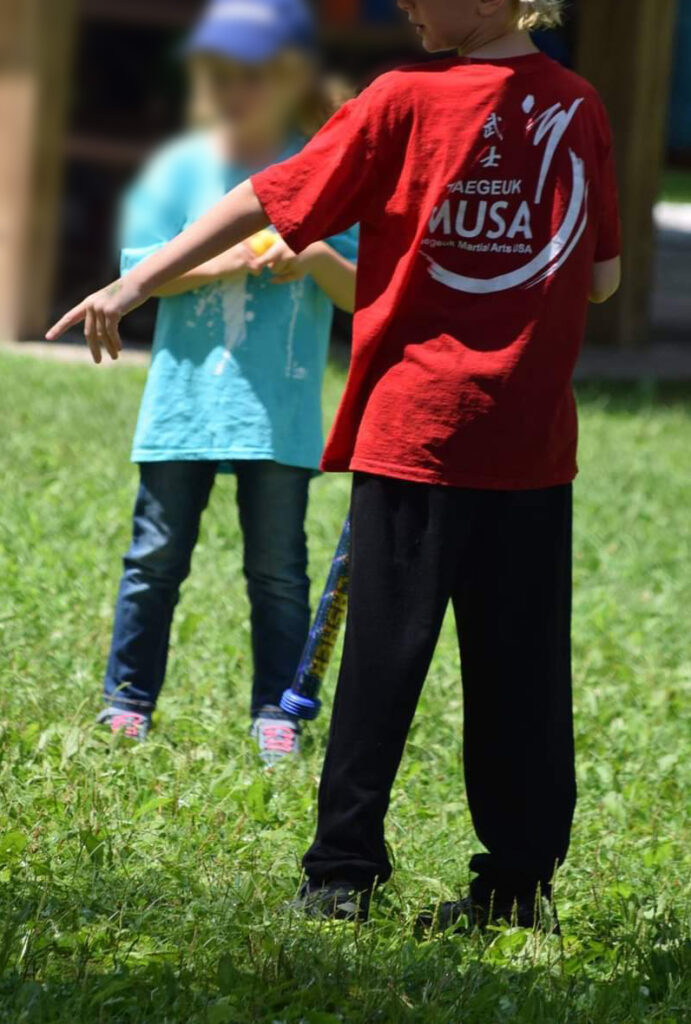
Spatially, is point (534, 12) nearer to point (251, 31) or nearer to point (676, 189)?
point (251, 31)

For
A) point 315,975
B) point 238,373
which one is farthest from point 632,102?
point 315,975

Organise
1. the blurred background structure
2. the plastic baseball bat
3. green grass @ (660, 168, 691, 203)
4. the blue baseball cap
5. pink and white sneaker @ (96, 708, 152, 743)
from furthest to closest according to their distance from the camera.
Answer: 1. green grass @ (660, 168, 691, 203)
2. the blurred background structure
3. pink and white sneaker @ (96, 708, 152, 743)
4. the blue baseball cap
5. the plastic baseball bat

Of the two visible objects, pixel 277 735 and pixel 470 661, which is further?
pixel 277 735

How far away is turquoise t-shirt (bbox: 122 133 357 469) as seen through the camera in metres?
3.95

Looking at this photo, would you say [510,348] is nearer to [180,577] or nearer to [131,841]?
[131,841]

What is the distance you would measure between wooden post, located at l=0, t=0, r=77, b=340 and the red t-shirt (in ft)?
23.3

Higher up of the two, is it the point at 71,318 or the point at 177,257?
the point at 177,257

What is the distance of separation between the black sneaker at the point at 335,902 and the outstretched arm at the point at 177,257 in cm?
98

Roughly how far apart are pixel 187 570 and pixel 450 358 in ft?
4.53

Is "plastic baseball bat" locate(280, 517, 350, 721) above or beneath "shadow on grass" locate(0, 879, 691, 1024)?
above

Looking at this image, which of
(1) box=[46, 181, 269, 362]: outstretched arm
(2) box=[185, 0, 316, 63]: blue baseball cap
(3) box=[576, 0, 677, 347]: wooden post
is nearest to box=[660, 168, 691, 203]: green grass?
(3) box=[576, 0, 677, 347]: wooden post

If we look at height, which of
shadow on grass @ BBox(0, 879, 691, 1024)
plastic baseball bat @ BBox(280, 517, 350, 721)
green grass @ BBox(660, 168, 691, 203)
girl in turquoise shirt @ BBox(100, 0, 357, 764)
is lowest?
shadow on grass @ BBox(0, 879, 691, 1024)

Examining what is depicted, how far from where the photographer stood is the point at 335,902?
9.96ft

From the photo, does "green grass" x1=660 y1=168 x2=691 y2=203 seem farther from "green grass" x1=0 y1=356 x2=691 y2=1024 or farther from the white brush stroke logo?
the white brush stroke logo
